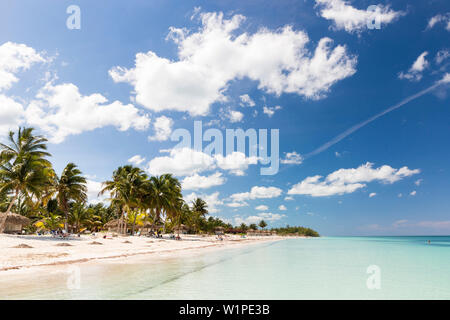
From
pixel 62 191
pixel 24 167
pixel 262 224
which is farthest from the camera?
pixel 262 224

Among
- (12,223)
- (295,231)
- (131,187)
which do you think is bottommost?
(295,231)

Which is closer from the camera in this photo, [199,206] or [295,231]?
[199,206]

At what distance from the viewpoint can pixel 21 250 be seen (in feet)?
50.8

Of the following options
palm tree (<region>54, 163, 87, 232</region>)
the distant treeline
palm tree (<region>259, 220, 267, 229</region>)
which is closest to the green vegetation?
palm tree (<region>54, 163, 87, 232</region>)

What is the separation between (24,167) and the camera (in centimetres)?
2398

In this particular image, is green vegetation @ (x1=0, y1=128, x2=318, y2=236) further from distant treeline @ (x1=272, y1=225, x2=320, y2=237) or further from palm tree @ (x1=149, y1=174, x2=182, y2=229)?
distant treeline @ (x1=272, y1=225, x2=320, y2=237)

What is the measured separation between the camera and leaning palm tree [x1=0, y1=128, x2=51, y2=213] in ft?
77.2

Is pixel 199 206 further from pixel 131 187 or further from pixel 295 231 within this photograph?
pixel 295 231

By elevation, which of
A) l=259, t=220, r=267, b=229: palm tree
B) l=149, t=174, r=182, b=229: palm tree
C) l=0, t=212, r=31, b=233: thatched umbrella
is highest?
l=149, t=174, r=182, b=229: palm tree

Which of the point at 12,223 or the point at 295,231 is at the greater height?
the point at 12,223

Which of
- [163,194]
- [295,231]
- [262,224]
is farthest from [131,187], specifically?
[295,231]
